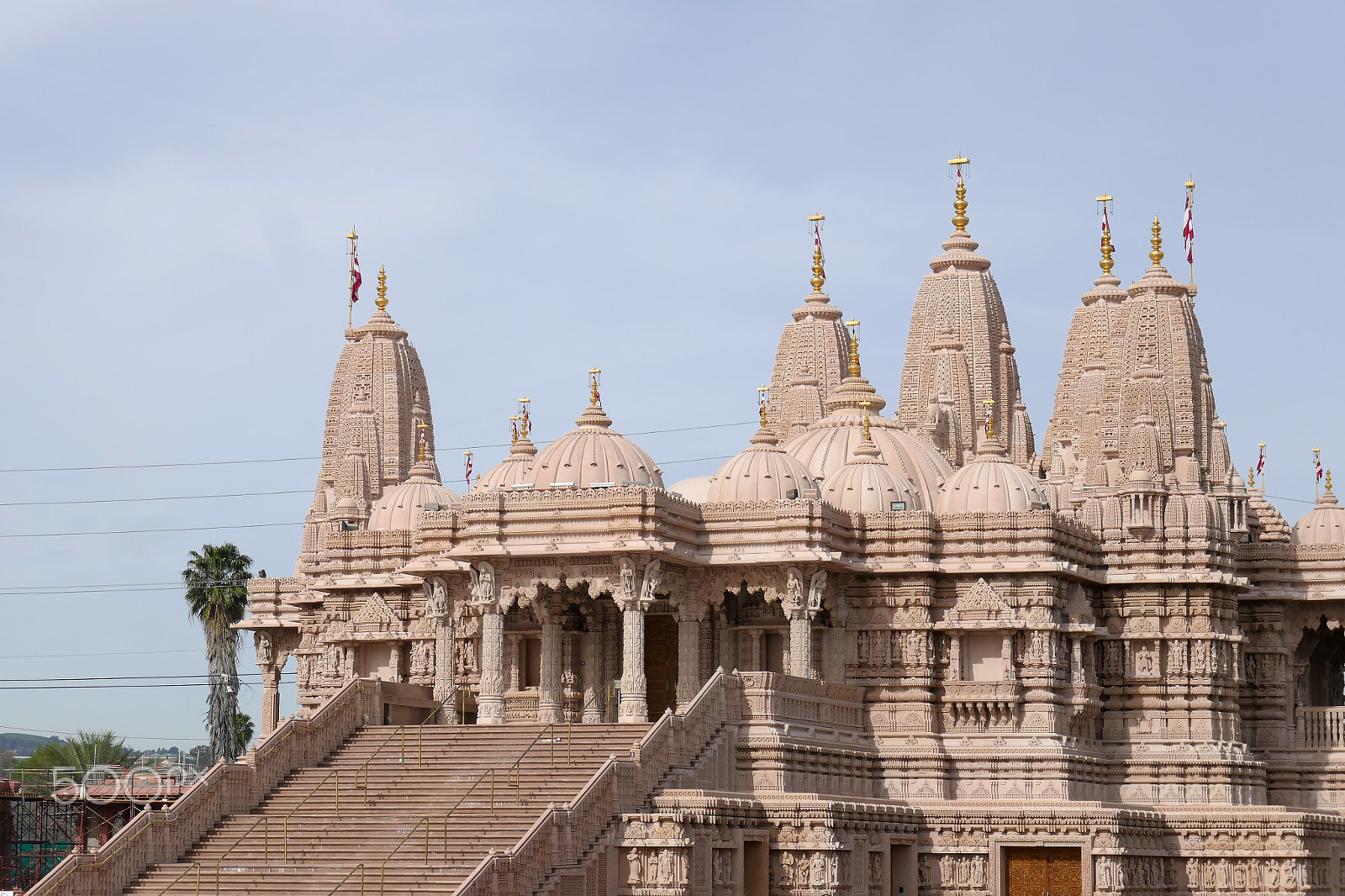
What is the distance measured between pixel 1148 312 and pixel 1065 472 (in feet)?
14.0

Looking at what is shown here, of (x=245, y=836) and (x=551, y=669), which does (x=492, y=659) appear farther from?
(x=245, y=836)

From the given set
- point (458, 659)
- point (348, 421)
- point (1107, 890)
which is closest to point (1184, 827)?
point (1107, 890)

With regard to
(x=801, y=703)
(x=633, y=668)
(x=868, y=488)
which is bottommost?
(x=801, y=703)

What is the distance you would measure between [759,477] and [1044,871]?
10104 mm

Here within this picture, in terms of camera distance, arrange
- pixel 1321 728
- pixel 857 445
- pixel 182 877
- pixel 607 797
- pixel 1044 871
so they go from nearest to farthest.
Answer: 1. pixel 182 877
2. pixel 607 797
3. pixel 1044 871
4. pixel 857 445
5. pixel 1321 728

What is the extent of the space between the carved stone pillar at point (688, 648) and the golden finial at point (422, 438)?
13.4 meters

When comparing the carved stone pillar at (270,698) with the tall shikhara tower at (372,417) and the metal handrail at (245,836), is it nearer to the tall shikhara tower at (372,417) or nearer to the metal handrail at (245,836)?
the tall shikhara tower at (372,417)

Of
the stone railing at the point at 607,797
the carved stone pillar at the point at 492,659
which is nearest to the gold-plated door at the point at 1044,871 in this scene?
the stone railing at the point at 607,797

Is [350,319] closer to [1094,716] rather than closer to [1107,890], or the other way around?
[1094,716]

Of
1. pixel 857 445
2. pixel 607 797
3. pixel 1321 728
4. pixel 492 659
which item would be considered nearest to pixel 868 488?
pixel 857 445

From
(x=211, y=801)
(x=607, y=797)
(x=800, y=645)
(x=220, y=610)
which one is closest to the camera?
(x=607, y=797)

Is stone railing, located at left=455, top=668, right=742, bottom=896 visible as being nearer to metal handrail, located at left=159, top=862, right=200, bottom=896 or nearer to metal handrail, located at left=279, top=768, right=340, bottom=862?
metal handrail, located at left=279, top=768, right=340, bottom=862

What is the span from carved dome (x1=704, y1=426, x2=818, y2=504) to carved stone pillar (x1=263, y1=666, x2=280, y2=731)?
17.8 m

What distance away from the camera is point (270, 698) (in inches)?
2608
